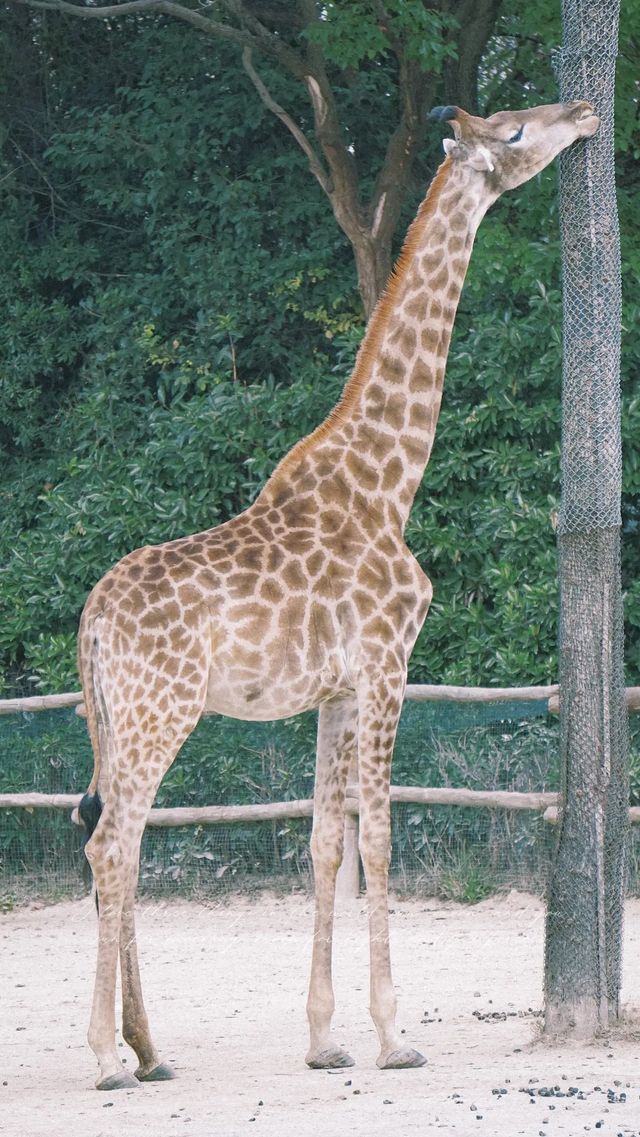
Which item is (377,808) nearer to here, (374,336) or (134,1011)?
(134,1011)

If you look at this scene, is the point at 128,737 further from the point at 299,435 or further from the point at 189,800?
the point at 299,435

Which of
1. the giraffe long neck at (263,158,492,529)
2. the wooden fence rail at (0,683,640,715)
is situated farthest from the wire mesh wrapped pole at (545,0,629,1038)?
the wooden fence rail at (0,683,640,715)

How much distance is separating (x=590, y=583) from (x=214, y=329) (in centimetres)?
648

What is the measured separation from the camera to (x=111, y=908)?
18.6 ft

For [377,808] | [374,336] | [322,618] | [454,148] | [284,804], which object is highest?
[454,148]

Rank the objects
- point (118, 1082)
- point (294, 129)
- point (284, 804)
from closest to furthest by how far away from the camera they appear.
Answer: point (118, 1082) → point (284, 804) → point (294, 129)

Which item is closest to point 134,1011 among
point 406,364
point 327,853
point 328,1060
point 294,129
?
point 328,1060

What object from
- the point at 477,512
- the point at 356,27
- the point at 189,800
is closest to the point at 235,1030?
the point at 189,800

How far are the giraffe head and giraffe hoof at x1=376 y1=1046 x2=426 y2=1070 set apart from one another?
10.6ft

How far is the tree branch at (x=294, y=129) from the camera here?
416 inches

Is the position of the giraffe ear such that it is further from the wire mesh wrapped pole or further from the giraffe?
the wire mesh wrapped pole

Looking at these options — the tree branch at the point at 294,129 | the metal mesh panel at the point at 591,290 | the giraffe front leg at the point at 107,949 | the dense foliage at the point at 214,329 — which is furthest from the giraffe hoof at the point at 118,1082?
the tree branch at the point at 294,129

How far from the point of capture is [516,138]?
614cm

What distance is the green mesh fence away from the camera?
Result: 932 cm
